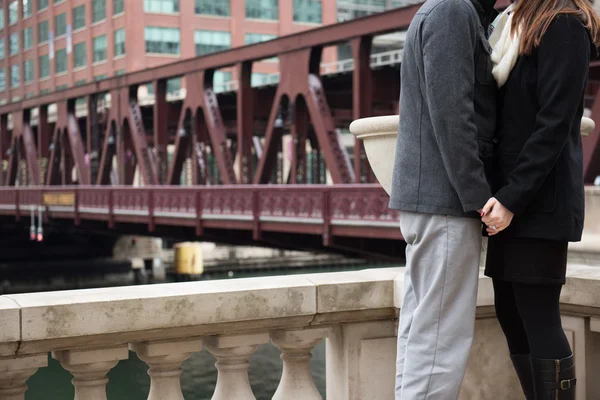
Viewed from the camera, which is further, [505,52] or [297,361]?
[297,361]

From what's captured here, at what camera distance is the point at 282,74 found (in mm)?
25375

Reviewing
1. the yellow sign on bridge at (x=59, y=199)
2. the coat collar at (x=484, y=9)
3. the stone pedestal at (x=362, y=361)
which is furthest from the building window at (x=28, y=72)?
the coat collar at (x=484, y=9)

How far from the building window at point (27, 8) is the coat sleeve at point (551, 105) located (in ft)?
232

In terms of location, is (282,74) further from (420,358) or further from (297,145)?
(420,358)

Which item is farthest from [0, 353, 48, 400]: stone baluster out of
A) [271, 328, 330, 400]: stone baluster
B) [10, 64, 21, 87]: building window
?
[10, 64, 21, 87]: building window

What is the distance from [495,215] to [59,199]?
123ft

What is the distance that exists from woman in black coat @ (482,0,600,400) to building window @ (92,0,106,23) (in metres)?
64.2

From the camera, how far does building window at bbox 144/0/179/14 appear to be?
62.5 meters

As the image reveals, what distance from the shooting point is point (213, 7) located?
218 feet

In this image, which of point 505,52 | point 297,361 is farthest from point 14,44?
point 505,52

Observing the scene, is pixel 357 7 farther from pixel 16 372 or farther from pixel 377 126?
pixel 16 372

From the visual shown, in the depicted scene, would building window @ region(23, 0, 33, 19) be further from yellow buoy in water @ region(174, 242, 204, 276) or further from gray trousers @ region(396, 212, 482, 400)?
gray trousers @ region(396, 212, 482, 400)

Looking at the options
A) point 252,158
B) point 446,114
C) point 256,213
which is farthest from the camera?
point 252,158

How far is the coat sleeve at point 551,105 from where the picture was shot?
2.99m
